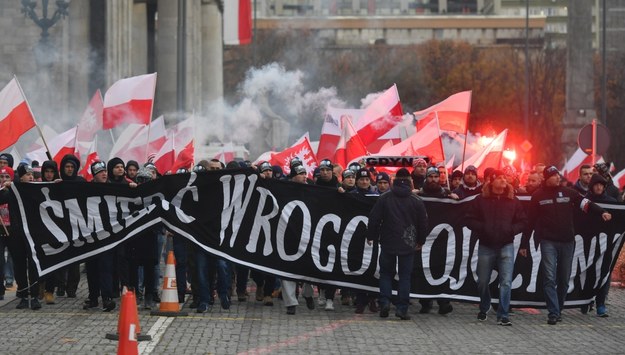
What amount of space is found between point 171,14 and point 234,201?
42698mm

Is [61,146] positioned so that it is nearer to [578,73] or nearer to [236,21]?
[578,73]

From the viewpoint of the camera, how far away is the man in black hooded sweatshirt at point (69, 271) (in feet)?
58.6

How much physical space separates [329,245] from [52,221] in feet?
10.6

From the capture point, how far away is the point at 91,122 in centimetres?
2395

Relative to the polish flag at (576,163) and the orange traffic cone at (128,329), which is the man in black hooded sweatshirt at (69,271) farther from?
the polish flag at (576,163)

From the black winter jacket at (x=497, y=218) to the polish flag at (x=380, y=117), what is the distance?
30.5ft

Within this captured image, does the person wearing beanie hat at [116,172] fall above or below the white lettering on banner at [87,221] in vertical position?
above

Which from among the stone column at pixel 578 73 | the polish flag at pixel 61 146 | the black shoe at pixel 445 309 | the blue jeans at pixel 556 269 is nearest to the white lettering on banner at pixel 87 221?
the black shoe at pixel 445 309

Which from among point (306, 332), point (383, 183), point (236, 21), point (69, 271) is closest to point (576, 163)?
point (383, 183)

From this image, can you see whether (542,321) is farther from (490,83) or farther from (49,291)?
(490,83)

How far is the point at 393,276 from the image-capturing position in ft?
56.4

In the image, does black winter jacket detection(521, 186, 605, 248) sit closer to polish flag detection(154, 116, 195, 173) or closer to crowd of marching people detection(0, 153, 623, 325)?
crowd of marching people detection(0, 153, 623, 325)

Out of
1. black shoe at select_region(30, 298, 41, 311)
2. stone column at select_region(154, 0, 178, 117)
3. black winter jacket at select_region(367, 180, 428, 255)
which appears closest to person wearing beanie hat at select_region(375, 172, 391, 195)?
black winter jacket at select_region(367, 180, 428, 255)

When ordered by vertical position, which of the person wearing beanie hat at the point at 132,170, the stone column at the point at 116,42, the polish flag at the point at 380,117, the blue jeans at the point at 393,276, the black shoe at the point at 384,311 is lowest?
the black shoe at the point at 384,311
